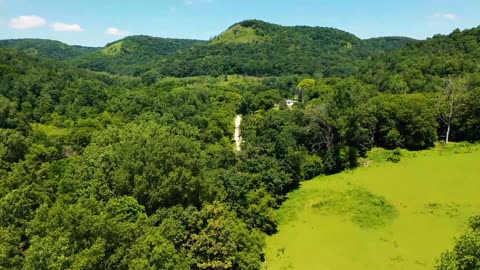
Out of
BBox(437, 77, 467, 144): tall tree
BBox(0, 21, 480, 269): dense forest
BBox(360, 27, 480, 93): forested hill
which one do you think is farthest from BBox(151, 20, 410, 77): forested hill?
BBox(437, 77, 467, 144): tall tree

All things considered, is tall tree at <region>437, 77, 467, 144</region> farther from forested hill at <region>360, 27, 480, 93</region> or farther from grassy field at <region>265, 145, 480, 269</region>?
grassy field at <region>265, 145, 480, 269</region>

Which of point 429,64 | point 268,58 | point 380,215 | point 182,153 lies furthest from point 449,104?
point 268,58

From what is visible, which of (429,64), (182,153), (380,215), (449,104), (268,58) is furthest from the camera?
(268,58)

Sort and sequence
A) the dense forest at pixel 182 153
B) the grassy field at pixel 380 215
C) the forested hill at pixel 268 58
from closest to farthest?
the dense forest at pixel 182 153 < the grassy field at pixel 380 215 < the forested hill at pixel 268 58

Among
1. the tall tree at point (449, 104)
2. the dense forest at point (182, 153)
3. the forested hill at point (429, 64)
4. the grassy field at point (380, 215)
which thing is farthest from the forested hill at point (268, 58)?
the grassy field at point (380, 215)

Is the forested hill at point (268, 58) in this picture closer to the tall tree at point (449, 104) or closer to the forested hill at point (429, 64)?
the forested hill at point (429, 64)

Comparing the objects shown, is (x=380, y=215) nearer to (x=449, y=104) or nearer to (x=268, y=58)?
(x=449, y=104)
